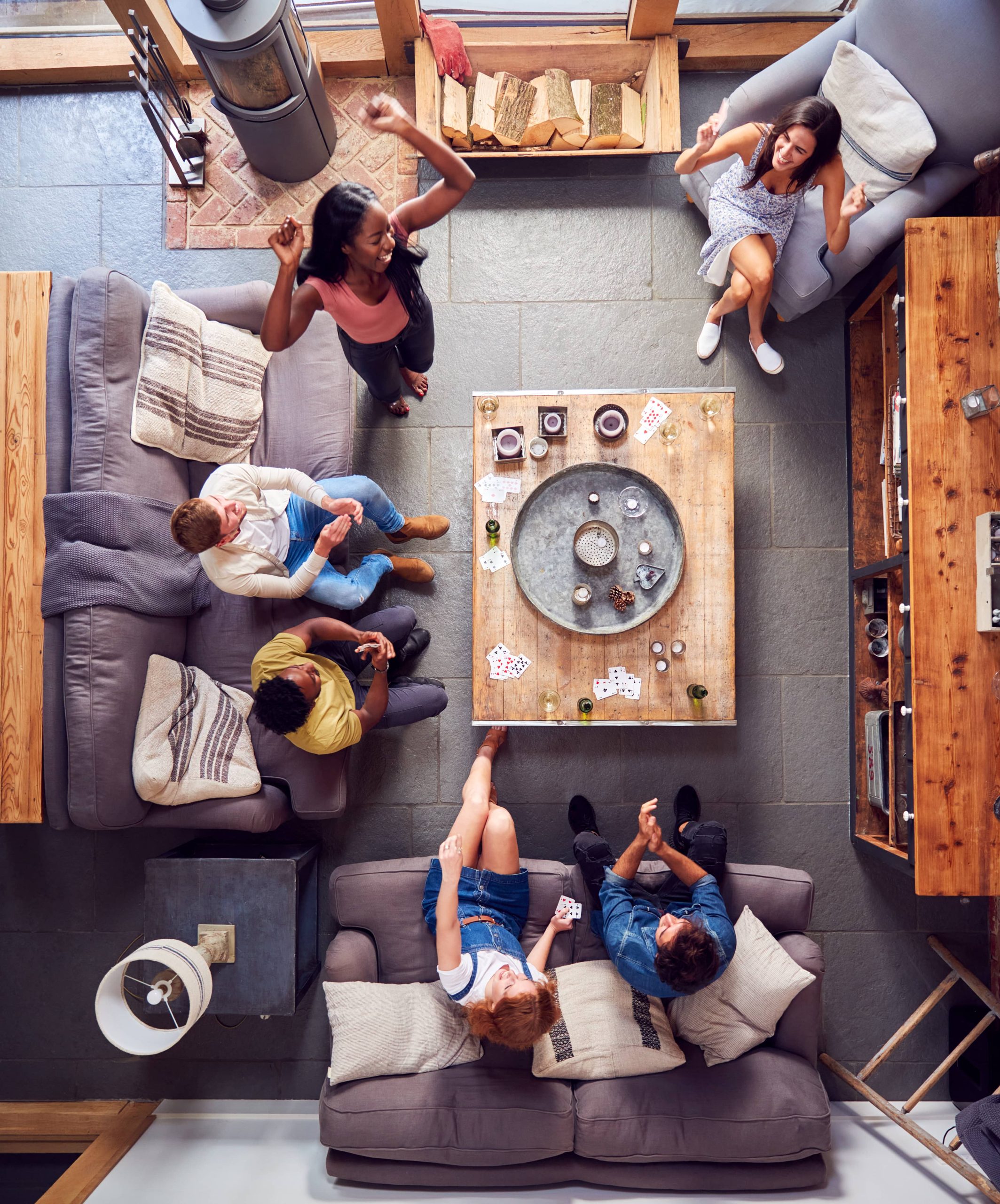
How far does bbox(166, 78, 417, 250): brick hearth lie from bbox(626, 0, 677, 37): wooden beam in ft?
3.39

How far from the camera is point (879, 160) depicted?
288 centimetres

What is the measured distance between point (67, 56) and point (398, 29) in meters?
1.58

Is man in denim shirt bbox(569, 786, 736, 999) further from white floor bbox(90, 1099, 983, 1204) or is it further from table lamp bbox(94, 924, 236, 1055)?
table lamp bbox(94, 924, 236, 1055)

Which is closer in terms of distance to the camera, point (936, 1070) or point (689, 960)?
point (689, 960)

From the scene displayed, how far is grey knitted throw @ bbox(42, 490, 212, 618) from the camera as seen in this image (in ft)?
8.71

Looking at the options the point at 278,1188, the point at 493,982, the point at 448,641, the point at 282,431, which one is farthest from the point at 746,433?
the point at 278,1188

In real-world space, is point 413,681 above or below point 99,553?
below

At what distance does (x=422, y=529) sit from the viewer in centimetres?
328

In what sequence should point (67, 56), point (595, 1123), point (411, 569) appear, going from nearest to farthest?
point (595, 1123) → point (411, 569) → point (67, 56)

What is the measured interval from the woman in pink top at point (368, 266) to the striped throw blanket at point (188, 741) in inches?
53.4

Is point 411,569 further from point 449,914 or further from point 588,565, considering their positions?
point 449,914

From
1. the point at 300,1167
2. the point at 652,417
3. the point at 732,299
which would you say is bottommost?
the point at 300,1167

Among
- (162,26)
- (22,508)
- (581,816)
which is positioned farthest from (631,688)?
(162,26)

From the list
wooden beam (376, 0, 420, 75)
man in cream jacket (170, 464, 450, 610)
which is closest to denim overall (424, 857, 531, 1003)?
man in cream jacket (170, 464, 450, 610)
